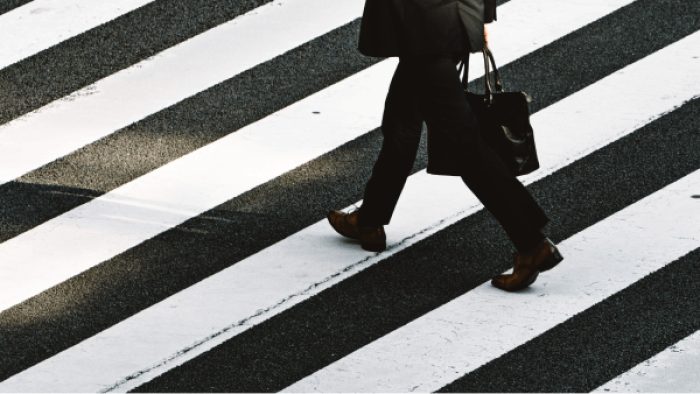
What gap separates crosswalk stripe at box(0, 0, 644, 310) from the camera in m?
4.38

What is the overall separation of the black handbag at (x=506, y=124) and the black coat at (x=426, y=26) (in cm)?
15

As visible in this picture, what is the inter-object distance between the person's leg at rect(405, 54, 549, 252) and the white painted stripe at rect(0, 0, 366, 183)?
7.16 ft

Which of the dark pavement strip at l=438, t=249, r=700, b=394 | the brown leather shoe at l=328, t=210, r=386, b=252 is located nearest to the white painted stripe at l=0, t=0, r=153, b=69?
the brown leather shoe at l=328, t=210, r=386, b=252

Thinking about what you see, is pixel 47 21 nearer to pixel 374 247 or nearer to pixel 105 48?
pixel 105 48

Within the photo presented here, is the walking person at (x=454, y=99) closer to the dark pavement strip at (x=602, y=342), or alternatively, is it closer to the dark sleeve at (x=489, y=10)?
the dark sleeve at (x=489, y=10)

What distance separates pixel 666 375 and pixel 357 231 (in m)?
1.52

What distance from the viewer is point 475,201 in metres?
4.69

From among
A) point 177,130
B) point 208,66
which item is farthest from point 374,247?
point 208,66

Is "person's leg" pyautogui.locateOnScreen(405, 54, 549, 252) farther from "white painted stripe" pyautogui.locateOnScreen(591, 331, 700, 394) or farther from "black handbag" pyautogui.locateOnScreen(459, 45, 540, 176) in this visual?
"white painted stripe" pyautogui.locateOnScreen(591, 331, 700, 394)

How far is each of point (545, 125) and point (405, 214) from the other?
1.13 metres

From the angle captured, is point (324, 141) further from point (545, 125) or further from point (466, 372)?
point (466, 372)

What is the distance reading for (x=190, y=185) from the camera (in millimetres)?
4922

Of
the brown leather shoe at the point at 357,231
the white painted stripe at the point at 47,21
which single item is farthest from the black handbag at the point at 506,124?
the white painted stripe at the point at 47,21

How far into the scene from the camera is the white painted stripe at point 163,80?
530 centimetres
